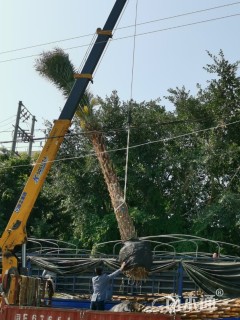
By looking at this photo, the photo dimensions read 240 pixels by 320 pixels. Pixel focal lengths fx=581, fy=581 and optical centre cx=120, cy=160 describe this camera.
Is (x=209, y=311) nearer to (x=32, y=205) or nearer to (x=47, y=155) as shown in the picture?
(x=32, y=205)

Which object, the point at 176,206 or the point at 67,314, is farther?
the point at 176,206

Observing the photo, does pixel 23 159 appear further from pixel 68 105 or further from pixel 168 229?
pixel 68 105

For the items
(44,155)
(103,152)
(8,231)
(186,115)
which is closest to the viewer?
(8,231)

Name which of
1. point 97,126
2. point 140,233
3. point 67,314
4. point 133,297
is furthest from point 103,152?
point 67,314

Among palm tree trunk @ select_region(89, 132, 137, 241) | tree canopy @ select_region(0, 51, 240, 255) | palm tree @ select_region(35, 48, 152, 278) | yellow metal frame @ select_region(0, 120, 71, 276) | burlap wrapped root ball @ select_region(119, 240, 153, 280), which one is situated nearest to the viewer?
burlap wrapped root ball @ select_region(119, 240, 153, 280)

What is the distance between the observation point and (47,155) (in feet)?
52.1

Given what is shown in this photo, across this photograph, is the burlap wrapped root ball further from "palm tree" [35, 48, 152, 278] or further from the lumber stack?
"palm tree" [35, 48, 152, 278]

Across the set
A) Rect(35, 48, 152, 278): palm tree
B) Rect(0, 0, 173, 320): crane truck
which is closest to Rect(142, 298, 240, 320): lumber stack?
Rect(0, 0, 173, 320): crane truck

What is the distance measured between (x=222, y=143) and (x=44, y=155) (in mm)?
11373

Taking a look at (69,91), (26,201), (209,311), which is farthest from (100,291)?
(69,91)

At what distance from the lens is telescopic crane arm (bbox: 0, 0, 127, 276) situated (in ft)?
48.4

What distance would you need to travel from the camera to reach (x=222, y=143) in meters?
25.2

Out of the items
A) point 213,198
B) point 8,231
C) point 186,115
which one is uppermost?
point 186,115

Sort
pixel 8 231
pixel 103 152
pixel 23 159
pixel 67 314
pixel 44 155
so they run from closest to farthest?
1. pixel 67 314
2. pixel 8 231
3. pixel 44 155
4. pixel 103 152
5. pixel 23 159
